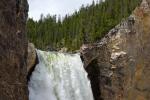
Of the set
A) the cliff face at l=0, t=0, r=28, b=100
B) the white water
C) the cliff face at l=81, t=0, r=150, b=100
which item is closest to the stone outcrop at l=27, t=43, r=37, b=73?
the white water

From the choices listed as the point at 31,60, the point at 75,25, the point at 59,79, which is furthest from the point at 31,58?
the point at 75,25

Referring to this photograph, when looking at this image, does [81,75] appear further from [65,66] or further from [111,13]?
[111,13]

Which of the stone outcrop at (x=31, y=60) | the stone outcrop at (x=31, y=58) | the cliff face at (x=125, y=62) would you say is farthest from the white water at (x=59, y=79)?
the cliff face at (x=125, y=62)

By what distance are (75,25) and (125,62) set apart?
6858 cm

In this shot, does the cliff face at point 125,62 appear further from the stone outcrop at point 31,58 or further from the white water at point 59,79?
the stone outcrop at point 31,58

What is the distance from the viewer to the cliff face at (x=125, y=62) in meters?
37.9

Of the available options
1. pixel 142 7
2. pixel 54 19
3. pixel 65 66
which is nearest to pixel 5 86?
pixel 65 66

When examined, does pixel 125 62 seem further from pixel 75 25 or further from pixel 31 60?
pixel 75 25

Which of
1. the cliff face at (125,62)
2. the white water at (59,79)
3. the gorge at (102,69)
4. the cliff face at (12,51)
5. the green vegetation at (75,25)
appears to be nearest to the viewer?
the cliff face at (12,51)

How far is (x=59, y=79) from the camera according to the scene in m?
38.5

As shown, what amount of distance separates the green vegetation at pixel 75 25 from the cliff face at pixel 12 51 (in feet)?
180

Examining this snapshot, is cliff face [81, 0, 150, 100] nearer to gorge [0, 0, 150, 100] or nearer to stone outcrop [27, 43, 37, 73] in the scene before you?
Result: gorge [0, 0, 150, 100]

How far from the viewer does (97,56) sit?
1612 inches

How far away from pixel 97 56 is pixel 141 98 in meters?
6.15
